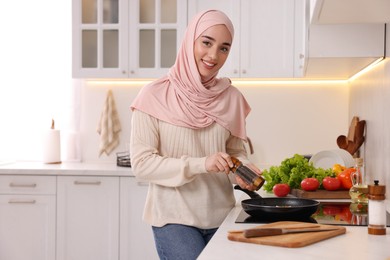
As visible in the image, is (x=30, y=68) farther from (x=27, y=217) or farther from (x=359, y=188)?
(x=359, y=188)

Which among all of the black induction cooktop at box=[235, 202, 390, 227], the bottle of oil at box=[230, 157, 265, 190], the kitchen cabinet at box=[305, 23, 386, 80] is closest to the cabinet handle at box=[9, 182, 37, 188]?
the kitchen cabinet at box=[305, 23, 386, 80]

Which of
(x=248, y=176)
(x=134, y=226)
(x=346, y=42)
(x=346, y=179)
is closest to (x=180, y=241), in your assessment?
(x=248, y=176)

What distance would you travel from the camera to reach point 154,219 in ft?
7.50

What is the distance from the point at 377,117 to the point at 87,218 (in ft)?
6.87

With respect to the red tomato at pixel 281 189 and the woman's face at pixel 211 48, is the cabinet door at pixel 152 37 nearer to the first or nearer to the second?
the red tomato at pixel 281 189

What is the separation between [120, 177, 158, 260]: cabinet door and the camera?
4.09 metres

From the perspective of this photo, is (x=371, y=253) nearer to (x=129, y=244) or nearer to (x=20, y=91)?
(x=129, y=244)

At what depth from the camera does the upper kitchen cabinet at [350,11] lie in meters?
2.03

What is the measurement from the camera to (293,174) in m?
2.86

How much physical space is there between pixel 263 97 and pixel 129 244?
56.8 inches

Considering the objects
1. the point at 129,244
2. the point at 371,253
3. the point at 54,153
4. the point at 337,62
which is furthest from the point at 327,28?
the point at 54,153

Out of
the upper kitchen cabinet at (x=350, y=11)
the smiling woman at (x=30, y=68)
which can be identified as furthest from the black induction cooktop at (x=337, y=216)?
the smiling woman at (x=30, y=68)

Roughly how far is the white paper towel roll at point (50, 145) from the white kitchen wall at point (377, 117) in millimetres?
2139

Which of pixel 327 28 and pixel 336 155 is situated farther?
pixel 336 155
